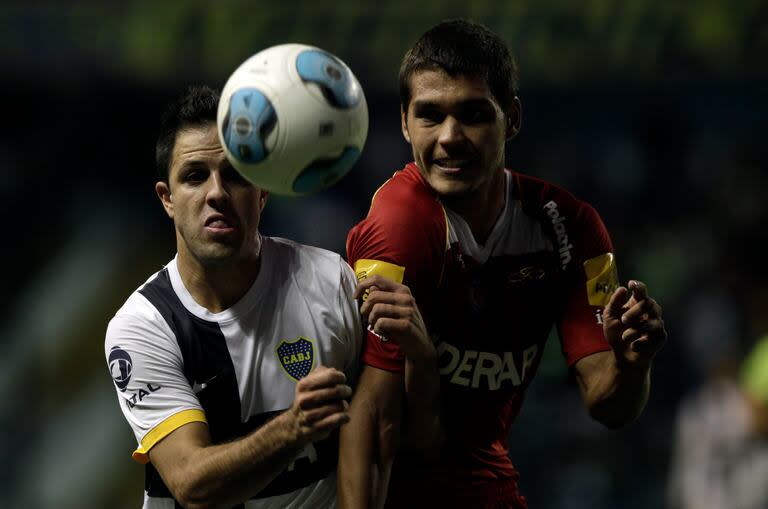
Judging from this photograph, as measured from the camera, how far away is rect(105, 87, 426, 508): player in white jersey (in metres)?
3.74

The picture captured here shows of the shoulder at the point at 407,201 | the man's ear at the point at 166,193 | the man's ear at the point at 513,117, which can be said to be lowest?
the shoulder at the point at 407,201

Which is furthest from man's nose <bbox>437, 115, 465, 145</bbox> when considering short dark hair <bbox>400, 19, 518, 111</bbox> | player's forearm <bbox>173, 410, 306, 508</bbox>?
player's forearm <bbox>173, 410, 306, 508</bbox>

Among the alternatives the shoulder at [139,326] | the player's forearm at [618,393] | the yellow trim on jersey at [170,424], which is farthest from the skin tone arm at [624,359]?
the shoulder at [139,326]

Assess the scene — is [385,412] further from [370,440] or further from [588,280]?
[588,280]

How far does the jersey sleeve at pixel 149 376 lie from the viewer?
12.2 ft

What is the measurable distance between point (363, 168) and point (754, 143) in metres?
3.52

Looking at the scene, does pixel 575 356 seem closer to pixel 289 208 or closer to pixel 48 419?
pixel 289 208

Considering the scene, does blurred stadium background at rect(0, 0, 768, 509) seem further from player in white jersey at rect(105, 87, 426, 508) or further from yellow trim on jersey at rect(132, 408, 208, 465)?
yellow trim on jersey at rect(132, 408, 208, 465)

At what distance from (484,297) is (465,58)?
2.79 ft

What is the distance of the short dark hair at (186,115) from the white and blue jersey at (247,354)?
484 millimetres

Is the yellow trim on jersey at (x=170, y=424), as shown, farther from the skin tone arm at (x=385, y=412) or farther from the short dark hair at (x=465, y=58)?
the short dark hair at (x=465, y=58)

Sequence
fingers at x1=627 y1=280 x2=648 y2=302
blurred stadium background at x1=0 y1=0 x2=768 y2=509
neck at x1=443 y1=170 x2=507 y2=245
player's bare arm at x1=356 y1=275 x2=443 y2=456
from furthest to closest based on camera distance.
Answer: blurred stadium background at x1=0 y1=0 x2=768 y2=509
neck at x1=443 y1=170 x2=507 y2=245
fingers at x1=627 y1=280 x2=648 y2=302
player's bare arm at x1=356 y1=275 x2=443 y2=456

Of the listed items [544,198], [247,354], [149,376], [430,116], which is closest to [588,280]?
[544,198]

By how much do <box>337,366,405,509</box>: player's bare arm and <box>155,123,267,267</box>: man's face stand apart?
63cm
